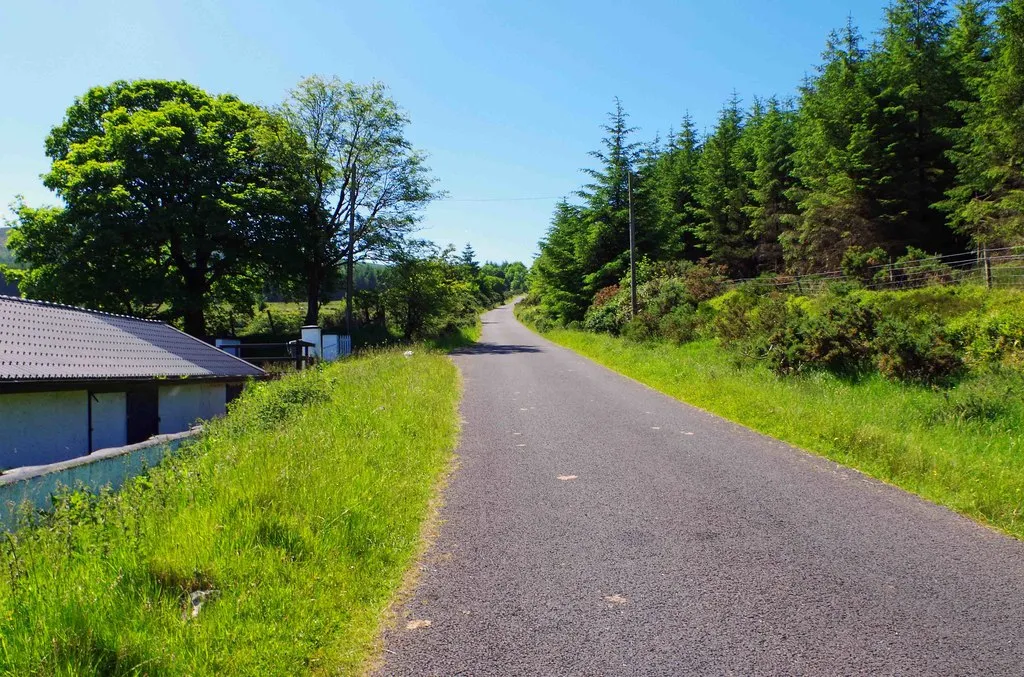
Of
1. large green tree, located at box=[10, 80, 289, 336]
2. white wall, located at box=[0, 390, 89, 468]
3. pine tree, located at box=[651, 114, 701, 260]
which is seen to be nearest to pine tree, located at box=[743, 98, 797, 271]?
pine tree, located at box=[651, 114, 701, 260]

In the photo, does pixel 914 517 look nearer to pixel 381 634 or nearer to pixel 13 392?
pixel 381 634

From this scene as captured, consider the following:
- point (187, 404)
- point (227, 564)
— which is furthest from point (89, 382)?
point (227, 564)

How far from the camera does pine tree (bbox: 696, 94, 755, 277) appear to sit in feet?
129

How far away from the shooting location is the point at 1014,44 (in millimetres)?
19938

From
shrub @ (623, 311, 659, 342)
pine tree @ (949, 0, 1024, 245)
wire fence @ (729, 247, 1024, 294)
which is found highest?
pine tree @ (949, 0, 1024, 245)

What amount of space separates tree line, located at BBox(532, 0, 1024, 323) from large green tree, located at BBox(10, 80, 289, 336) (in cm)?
1957

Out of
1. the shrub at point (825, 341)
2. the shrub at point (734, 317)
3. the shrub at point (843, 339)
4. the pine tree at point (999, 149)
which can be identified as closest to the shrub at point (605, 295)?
the shrub at point (734, 317)

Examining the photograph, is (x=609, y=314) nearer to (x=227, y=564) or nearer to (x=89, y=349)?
(x=89, y=349)

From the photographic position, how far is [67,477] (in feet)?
21.9

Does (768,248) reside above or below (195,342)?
above

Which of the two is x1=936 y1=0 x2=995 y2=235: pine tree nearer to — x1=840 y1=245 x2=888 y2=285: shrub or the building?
x1=840 y1=245 x2=888 y2=285: shrub

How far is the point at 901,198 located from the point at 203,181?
33412mm

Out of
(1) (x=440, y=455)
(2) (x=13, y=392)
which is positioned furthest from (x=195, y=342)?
(1) (x=440, y=455)

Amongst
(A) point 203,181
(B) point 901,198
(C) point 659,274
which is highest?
(A) point 203,181
